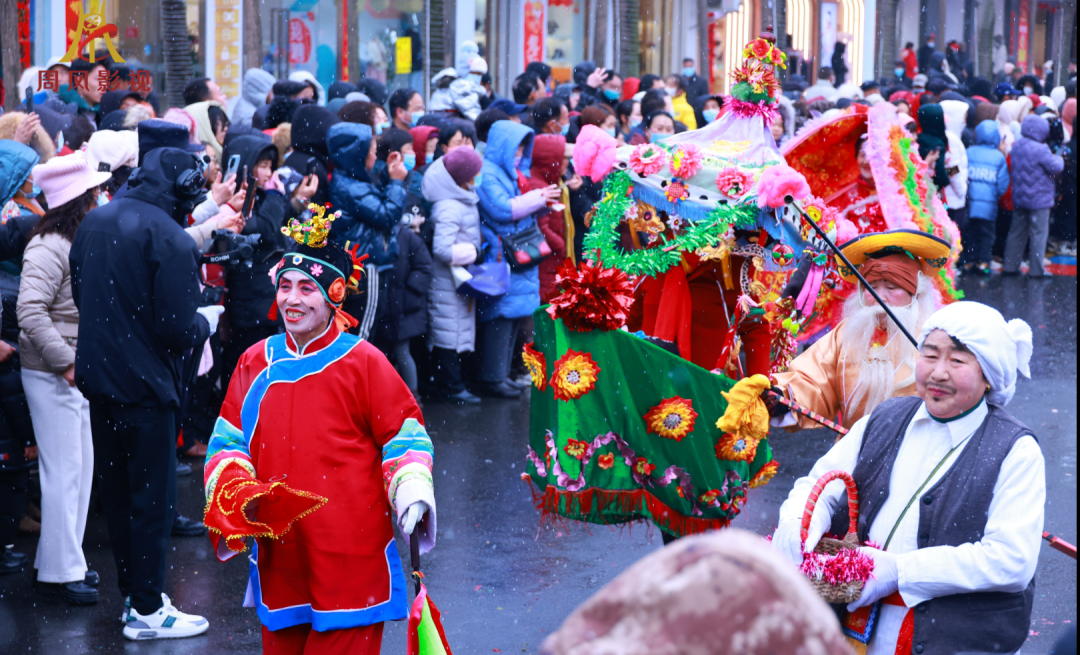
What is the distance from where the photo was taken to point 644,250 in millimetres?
5285

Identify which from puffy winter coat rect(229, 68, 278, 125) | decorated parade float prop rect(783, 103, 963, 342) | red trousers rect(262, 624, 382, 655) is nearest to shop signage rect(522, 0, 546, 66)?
puffy winter coat rect(229, 68, 278, 125)

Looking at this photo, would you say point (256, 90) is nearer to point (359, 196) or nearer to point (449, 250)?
point (449, 250)

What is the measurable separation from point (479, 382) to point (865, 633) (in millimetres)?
6698

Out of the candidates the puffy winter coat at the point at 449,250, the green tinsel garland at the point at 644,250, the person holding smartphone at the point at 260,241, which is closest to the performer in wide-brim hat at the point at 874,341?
the green tinsel garland at the point at 644,250

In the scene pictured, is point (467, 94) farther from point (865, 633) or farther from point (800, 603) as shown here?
point (800, 603)

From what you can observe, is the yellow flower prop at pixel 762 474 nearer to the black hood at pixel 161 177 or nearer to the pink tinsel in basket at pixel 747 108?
the pink tinsel in basket at pixel 747 108

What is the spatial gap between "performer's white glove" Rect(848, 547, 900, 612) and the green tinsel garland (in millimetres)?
2542

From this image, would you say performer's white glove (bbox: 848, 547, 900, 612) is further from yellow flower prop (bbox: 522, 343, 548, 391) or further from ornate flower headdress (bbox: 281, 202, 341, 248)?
yellow flower prop (bbox: 522, 343, 548, 391)

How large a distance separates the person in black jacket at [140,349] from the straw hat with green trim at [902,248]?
256 centimetres

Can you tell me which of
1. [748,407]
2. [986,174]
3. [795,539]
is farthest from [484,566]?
[986,174]

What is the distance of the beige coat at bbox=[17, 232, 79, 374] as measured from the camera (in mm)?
4949

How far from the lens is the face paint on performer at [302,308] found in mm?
3666

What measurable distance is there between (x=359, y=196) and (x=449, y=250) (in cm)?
112

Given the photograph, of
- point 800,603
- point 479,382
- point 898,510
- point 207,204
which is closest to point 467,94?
point 479,382
